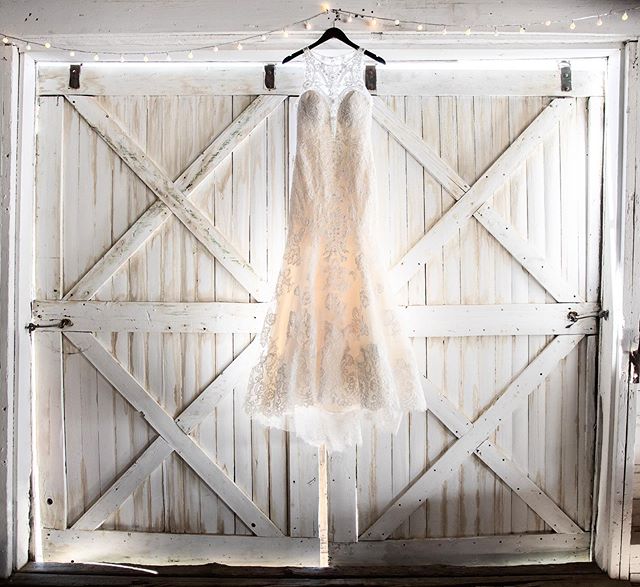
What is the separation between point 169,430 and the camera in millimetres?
2406

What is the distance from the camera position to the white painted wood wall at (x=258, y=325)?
2.38 m

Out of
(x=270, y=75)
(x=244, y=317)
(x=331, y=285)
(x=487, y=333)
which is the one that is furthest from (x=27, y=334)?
(x=487, y=333)

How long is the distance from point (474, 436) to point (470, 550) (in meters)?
0.58

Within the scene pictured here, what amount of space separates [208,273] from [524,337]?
1617mm

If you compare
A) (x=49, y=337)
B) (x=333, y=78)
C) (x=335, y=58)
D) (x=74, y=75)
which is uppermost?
(x=74, y=75)

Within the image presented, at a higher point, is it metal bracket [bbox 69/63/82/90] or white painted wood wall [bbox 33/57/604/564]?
metal bracket [bbox 69/63/82/90]

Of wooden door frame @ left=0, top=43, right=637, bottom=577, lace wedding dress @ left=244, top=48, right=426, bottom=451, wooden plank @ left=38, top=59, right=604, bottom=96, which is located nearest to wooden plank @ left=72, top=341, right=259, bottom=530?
wooden door frame @ left=0, top=43, right=637, bottom=577

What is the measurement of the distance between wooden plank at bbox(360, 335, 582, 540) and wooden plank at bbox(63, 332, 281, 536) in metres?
0.61

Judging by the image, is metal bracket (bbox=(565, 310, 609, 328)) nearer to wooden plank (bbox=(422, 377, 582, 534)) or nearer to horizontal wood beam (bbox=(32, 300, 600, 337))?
horizontal wood beam (bbox=(32, 300, 600, 337))

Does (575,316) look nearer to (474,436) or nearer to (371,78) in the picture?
(474,436)

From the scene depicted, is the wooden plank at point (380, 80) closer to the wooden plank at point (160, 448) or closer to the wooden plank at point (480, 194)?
the wooden plank at point (480, 194)

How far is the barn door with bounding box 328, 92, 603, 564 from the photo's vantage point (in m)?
2.38

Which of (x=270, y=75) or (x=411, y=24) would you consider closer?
(x=411, y=24)

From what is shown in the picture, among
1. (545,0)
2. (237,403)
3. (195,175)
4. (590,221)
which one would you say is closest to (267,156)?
(195,175)
